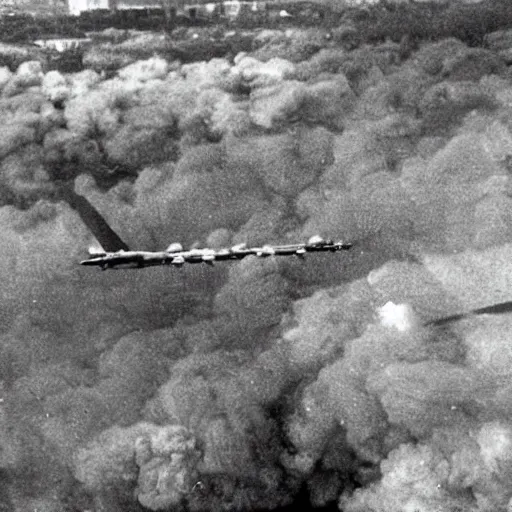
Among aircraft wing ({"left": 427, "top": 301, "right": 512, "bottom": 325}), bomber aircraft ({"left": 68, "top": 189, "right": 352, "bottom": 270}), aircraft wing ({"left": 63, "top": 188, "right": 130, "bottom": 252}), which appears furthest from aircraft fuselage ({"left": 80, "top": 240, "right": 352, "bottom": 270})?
aircraft wing ({"left": 427, "top": 301, "right": 512, "bottom": 325})

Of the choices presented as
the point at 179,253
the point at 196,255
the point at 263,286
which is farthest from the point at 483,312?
the point at 179,253

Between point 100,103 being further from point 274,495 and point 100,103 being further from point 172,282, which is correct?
point 274,495

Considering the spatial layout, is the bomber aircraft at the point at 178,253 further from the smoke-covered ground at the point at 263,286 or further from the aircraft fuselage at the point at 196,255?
the smoke-covered ground at the point at 263,286

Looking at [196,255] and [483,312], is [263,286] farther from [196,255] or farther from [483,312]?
[483,312]

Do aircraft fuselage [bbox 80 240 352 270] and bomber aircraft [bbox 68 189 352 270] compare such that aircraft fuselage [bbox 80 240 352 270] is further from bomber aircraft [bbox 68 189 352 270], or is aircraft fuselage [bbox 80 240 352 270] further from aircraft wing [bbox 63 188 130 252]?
aircraft wing [bbox 63 188 130 252]

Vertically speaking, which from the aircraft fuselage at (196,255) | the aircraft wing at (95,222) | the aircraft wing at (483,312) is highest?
the aircraft wing at (95,222)

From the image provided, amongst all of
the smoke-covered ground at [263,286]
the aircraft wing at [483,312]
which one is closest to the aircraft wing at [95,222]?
the smoke-covered ground at [263,286]
